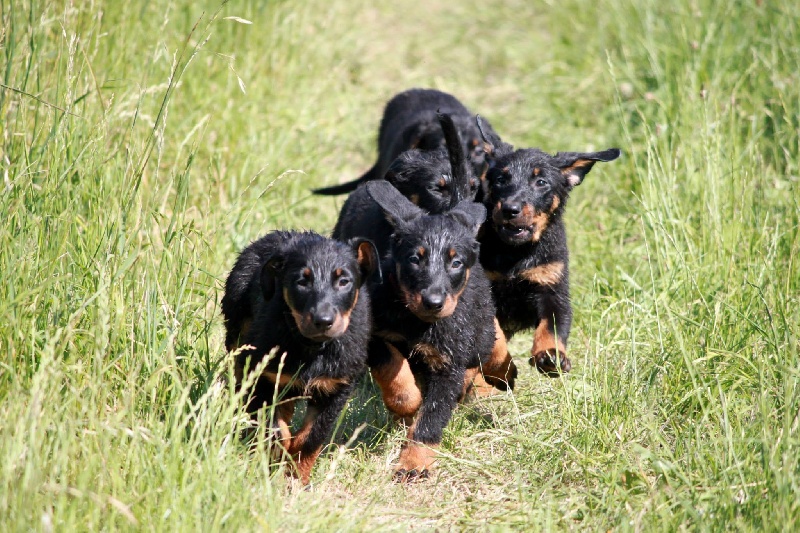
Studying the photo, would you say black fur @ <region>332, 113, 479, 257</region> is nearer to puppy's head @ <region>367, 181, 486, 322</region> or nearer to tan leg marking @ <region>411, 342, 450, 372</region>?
puppy's head @ <region>367, 181, 486, 322</region>

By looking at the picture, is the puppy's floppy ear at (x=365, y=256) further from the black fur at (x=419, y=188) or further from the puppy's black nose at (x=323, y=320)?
the black fur at (x=419, y=188)

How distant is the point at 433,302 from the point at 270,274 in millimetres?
649

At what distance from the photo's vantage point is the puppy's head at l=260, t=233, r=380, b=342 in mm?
3578

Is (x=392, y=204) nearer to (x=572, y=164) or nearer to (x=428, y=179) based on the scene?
(x=428, y=179)

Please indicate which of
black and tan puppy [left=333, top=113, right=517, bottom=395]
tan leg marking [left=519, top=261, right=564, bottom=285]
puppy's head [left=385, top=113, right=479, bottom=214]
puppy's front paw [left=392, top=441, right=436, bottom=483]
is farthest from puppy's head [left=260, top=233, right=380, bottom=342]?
puppy's head [left=385, top=113, right=479, bottom=214]

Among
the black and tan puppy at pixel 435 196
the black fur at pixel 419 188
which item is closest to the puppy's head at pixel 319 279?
the black and tan puppy at pixel 435 196

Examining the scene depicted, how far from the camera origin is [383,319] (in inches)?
165

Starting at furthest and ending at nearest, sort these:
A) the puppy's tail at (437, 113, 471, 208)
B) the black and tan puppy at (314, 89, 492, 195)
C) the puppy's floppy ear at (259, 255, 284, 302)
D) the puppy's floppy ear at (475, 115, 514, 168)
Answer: the black and tan puppy at (314, 89, 492, 195), the puppy's floppy ear at (475, 115, 514, 168), the puppy's tail at (437, 113, 471, 208), the puppy's floppy ear at (259, 255, 284, 302)

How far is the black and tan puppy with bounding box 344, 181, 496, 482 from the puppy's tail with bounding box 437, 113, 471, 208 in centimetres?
45

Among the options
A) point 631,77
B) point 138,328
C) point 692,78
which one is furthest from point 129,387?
point 631,77

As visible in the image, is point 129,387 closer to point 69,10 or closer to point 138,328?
point 138,328

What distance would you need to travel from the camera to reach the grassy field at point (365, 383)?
10.1ft

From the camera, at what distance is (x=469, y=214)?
175 inches

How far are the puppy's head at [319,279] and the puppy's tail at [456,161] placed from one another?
0.92 metres
